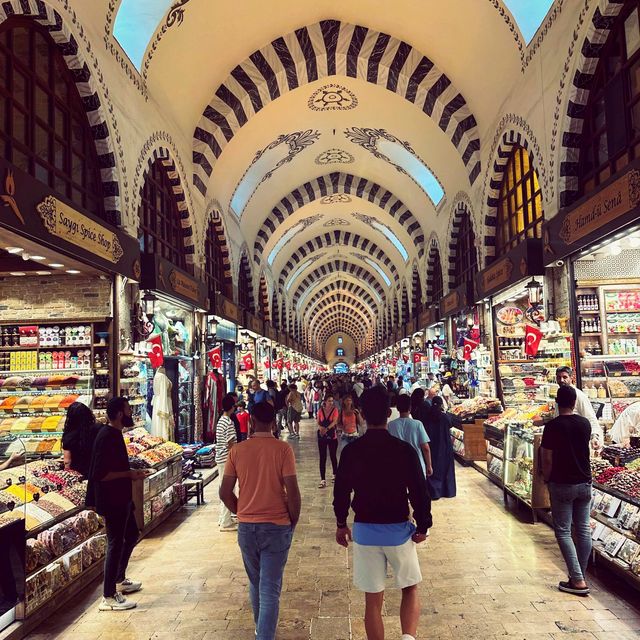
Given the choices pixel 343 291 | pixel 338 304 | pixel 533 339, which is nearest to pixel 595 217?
pixel 533 339

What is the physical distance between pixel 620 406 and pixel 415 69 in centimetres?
634

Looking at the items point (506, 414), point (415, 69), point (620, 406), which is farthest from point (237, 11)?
point (620, 406)

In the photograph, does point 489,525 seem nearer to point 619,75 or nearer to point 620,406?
point 620,406

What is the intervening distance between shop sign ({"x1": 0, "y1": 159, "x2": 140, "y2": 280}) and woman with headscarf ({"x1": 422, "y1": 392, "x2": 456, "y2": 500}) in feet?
12.2

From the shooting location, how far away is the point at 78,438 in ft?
15.0

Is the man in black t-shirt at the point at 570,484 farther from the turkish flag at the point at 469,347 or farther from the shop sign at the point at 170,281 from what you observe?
the turkish flag at the point at 469,347

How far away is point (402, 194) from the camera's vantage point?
15633 millimetres

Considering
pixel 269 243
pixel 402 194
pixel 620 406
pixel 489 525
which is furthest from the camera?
pixel 269 243

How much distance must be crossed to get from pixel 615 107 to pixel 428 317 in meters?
9.72

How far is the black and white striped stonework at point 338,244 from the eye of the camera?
75.7 feet

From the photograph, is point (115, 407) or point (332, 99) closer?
point (115, 407)

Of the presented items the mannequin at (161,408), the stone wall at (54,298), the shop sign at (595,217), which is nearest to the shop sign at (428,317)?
the shop sign at (595,217)

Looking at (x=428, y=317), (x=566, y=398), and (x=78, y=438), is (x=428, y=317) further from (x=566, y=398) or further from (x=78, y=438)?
(x=78, y=438)

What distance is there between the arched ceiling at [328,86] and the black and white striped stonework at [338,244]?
712 centimetres
